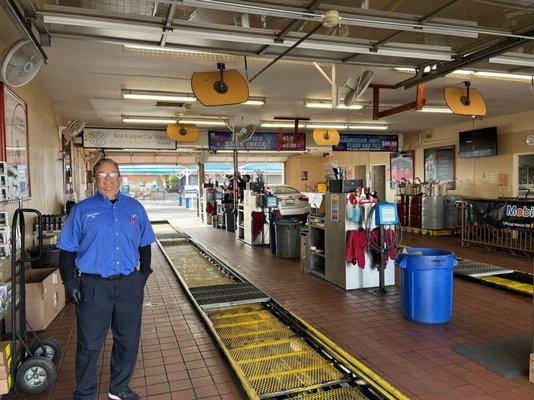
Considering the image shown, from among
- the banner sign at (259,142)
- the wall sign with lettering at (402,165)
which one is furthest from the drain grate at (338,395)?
the wall sign with lettering at (402,165)

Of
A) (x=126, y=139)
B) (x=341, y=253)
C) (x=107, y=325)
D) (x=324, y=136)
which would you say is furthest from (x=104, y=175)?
(x=324, y=136)

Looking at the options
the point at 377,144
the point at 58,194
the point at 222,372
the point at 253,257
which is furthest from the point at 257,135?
the point at 222,372

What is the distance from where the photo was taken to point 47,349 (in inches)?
150

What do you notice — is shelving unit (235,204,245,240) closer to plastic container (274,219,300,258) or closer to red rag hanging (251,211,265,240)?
red rag hanging (251,211,265,240)

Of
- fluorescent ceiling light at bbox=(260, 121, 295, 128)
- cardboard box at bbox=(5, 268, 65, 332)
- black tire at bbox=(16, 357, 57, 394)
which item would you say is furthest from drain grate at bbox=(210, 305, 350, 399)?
fluorescent ceiling light at bbox=(260, 121, 295, 128)

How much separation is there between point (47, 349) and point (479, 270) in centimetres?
652

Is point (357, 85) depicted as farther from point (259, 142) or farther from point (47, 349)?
point (259, 142)

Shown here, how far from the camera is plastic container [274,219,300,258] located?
895 centimetres

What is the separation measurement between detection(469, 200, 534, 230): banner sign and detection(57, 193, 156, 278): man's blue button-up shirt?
816 cm

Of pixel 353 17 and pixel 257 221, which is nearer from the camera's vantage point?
pixel 353 17

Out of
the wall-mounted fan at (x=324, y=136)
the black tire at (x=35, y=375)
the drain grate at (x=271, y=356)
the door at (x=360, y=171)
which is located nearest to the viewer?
the black tire at (x=35, y=375)

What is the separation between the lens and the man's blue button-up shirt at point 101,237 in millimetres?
3018

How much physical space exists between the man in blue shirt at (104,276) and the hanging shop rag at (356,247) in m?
3.56

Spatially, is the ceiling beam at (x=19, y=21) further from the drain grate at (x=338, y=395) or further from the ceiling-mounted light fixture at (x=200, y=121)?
the ceiling-mounted light fixture at (x=200, y=121)
